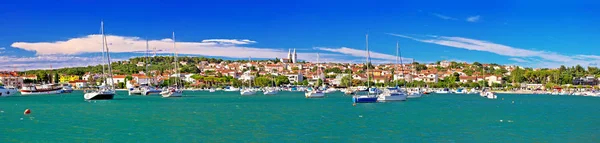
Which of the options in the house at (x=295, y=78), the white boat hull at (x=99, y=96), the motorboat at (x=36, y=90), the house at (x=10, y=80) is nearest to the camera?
the white boat hull at (x=99, y=96)

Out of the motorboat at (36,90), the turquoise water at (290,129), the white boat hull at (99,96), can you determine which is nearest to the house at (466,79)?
A: the motorboat at (36,90)

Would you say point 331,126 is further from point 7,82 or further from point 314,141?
point 7,82

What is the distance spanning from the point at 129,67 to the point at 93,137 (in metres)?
143

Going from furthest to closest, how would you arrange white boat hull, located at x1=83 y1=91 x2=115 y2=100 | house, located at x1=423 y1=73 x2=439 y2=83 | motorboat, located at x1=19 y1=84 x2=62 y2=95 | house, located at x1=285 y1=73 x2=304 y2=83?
1. house, located at x1=285 y1=73 x2=304 y2=83
2. house, located at x1=423 y1=73 x2=439 y2=83
3. motorboat, located at x1=19 y1=84 x2=62 y2=95
4. white boat hull, located at x1=83 y1=91 x2=115 y2=100

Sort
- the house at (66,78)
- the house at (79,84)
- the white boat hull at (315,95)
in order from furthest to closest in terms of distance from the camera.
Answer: the house at (66,78)
the house at (79,84)
the white boat hull at (315,95)

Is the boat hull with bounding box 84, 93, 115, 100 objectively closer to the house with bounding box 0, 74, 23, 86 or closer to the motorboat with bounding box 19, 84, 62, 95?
the motorboat with bounding box 19, 84, 62, 95

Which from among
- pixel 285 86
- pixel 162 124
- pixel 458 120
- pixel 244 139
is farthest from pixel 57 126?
pixel 285 86

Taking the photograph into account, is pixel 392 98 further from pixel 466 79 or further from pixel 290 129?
pixel 466 79

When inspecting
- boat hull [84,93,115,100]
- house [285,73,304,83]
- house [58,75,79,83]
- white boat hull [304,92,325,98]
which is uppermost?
house [58,75,79,83]

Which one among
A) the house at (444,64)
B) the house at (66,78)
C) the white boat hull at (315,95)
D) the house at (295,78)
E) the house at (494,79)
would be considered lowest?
the white boat hull at (315,95)

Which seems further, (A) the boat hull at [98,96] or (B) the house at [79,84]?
(B) the house at [79,84]

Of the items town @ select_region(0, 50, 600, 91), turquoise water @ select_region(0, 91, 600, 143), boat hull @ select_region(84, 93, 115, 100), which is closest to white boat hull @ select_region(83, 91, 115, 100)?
boat hull @ select_region(84, 93, 115, 100)

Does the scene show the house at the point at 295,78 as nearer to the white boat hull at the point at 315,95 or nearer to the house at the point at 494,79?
the house at the point at 494,79

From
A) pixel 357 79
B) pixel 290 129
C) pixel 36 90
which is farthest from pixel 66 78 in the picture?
pixel 290 129
